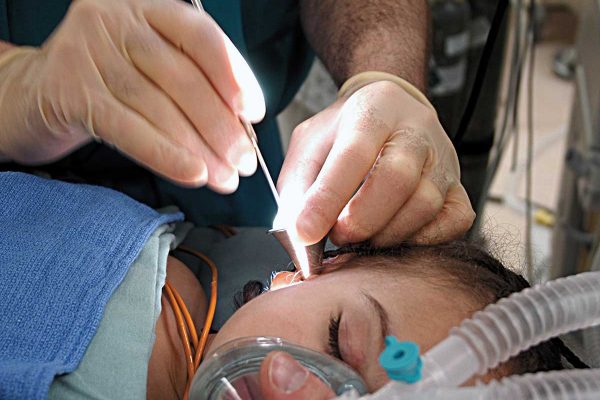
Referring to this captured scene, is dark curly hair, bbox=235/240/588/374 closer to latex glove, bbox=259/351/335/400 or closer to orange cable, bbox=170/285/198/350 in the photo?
orange cable, bbox=170/285/198/350

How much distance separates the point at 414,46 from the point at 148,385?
87 cm

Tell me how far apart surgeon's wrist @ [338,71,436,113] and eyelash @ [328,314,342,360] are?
1.65 feet

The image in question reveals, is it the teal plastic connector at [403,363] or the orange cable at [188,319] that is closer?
the teal plastic connector at [403,363]

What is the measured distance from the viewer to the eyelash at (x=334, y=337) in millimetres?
952

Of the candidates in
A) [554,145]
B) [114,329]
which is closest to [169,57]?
[114,329]

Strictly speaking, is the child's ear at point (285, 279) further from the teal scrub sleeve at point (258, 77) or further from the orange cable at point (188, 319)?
the teal scrub sleeve at point (258, 77)

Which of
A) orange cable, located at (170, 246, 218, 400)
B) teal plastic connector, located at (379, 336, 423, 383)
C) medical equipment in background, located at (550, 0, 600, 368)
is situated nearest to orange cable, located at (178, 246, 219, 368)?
orange cable, located at (170, 246, 218, 400)

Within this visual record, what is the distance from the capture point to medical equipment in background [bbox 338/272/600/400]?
0.72 metres

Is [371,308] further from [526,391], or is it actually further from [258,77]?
[258,77]

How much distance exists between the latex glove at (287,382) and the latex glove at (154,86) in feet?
0.94

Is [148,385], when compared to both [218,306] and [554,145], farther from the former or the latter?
[554,145]

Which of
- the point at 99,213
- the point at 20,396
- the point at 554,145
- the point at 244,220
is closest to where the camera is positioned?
the point at 20,396

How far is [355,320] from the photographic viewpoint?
3.17ft

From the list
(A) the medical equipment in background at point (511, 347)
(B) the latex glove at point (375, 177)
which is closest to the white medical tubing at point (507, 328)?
(A) the medical equipment in background at point (511, 347)
